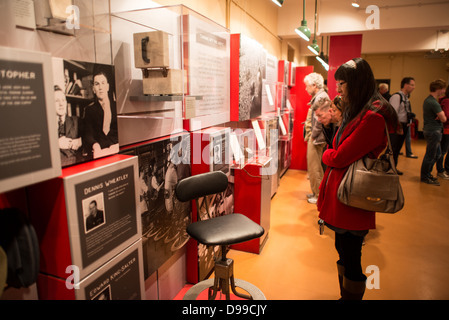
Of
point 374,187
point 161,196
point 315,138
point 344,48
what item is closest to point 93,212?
point 161,196

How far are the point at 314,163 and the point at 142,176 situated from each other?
9.67 ft

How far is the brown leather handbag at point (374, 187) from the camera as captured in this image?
1749mm

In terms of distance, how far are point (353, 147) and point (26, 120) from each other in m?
1.55

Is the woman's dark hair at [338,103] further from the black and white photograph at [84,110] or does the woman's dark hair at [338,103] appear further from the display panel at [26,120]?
the display panel at [26,120]

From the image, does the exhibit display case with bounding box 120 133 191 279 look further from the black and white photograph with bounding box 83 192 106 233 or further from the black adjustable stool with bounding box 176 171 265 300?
the black and white photograph with bounding box 83 192 106 233

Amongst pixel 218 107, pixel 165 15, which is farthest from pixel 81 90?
pixel 218 107

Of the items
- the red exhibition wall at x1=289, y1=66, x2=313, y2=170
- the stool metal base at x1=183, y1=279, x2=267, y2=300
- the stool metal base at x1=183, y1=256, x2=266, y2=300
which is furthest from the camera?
the red exhibition wall at x1=289, y1=66, x2=313, y2=170

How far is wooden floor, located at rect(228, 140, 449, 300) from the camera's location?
2.53m

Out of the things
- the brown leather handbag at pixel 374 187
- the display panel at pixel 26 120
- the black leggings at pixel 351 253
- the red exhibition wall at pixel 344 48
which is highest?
the red exhibition wall at pixel 344 48

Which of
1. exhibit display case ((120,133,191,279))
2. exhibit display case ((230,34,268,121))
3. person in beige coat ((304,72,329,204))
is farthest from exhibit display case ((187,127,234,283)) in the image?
person in beige coat ((304,72,329,204))

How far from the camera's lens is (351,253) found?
6.22 feet

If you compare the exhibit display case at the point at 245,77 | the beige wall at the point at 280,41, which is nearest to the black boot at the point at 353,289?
the exhibit display case at the point at 245,77

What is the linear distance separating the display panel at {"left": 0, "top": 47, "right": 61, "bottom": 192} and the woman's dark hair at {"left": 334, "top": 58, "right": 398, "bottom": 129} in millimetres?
1521

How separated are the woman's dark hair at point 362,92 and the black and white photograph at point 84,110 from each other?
51.1 inches
